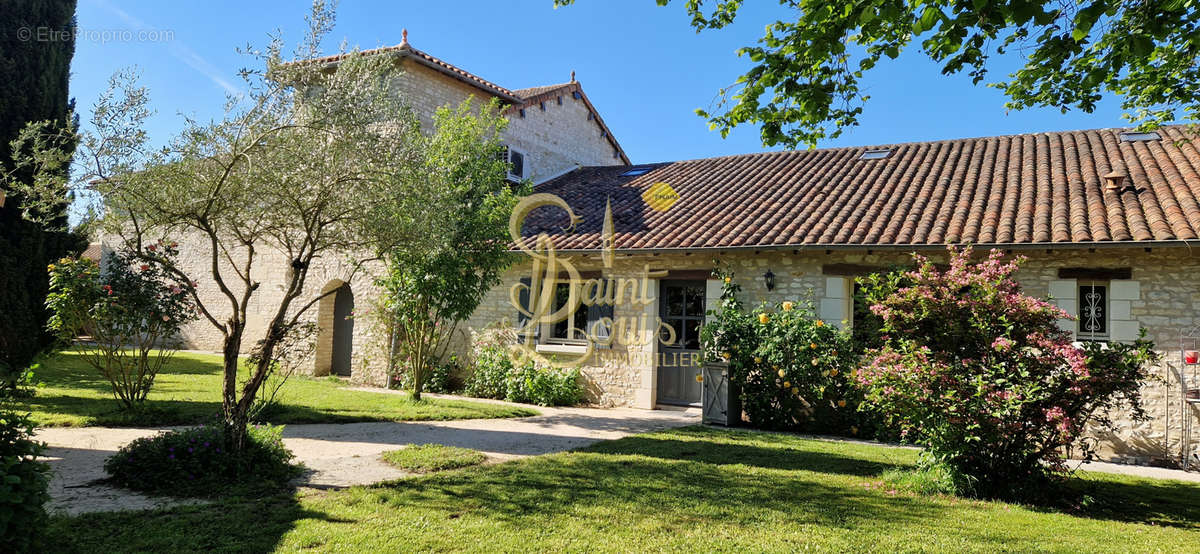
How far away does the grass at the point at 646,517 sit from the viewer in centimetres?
398

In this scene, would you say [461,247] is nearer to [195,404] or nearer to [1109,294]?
[195,404]

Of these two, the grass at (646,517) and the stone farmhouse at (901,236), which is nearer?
Result: the grass at (646,517)

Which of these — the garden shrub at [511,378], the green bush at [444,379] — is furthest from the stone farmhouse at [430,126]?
the garden shrub at [511,378]

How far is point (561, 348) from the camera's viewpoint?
38.0 feet

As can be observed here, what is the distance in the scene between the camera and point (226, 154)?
499 cm

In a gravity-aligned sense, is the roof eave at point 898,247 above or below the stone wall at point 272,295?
above

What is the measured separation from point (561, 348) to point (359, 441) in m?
4.81

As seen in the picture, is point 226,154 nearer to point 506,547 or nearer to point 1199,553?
point 506,547

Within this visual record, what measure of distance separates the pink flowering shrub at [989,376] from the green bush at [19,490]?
5.50 metres

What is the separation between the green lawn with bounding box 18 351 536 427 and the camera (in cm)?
769

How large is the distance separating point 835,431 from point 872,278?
3.88 metres

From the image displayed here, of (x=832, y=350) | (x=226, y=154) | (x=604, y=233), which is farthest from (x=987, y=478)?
(x=604, y=233)

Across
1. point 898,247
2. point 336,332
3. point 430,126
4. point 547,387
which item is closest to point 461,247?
point 547,387

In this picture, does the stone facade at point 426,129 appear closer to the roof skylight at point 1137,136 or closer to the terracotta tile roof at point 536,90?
the terracotta tile roof at point 536,90
